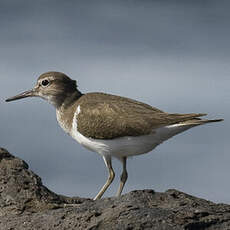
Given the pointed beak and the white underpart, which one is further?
the pointed beak

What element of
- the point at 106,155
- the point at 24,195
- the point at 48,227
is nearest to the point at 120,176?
the point at 106,155

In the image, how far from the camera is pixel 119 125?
43.9 feet

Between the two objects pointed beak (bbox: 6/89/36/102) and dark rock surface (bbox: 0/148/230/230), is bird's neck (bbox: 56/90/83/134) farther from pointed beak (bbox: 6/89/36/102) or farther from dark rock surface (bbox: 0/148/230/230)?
dark rock surface (bbox: 0/148/230/230)

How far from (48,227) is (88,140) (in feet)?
11.7

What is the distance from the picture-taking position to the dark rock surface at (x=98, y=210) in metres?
9.83

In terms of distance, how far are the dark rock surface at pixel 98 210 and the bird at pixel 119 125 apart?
5.53 feet

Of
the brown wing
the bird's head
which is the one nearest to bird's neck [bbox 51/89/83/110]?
the bird's head

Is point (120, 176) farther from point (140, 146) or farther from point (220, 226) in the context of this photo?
point (220, 226)

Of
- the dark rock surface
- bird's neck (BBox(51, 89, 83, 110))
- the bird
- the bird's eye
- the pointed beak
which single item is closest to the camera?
the dark rock surface

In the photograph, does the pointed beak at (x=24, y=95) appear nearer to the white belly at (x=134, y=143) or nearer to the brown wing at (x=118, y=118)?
the brown wing at (x=118, y=118)

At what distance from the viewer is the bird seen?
43.7 ft

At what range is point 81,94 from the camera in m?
15.4

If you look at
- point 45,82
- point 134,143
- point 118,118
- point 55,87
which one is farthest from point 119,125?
point 45,82

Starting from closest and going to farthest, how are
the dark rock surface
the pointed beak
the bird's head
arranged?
the dark rock surface, the bird's head, the pointed beak
